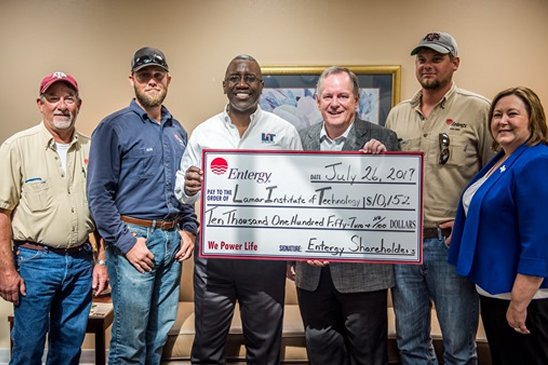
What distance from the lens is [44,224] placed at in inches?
76.7

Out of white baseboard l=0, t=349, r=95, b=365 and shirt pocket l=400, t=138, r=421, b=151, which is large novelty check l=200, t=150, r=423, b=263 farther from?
white baseboard l=0, t=349, r=95, b=365

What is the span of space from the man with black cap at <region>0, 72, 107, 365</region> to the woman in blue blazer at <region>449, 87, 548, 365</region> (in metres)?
1.65

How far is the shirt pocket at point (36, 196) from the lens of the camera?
196 centimetres

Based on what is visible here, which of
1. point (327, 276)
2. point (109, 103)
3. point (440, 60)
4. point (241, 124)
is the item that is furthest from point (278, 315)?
point (109, 103)

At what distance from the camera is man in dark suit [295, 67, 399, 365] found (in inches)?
71.6

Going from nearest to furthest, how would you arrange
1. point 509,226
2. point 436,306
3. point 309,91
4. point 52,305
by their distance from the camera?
point 509,226 → point 436,306 → point 52,305 → point 309,91

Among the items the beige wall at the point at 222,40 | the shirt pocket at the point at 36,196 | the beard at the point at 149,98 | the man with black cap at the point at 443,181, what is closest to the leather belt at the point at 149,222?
the shirt pocket at the point at 36,196

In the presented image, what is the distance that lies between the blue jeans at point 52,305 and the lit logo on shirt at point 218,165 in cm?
77

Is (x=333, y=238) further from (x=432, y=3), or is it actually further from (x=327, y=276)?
(x=432, y=3)

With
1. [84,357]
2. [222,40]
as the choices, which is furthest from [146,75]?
[84,357]

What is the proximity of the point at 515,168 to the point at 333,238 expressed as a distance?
712 millimetres

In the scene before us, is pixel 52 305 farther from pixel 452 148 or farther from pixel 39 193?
pixel 452 148

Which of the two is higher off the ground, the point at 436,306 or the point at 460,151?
the point at 460,151

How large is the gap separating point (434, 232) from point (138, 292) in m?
1.30
